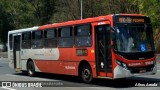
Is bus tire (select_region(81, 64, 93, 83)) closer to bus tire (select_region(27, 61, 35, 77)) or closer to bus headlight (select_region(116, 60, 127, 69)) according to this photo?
bus headlight (select_region(116, 60, 127, 69))

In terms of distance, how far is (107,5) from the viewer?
50.3 m

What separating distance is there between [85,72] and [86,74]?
0.33 feet

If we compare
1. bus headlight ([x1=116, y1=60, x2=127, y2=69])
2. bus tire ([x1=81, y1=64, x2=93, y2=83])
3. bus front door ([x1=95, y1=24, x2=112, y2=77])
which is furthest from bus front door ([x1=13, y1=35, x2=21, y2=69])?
bus headlight ([x1=116, y1=60, x2=127, y2=69])

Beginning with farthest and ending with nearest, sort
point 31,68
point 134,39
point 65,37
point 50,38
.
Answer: point 31,68 → point 50,38 → point 65,37 → point 134,39

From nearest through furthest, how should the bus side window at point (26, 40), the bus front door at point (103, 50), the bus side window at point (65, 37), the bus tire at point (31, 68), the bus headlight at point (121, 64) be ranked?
the bus headlight at point (121, 64) → the bus front door at point (103, 50) → the bus side window at point (65, 37) → the bus tire at point (31, 68) → the bus side window at point (26, 40)

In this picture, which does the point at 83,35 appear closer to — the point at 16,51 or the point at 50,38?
the point at 50,38

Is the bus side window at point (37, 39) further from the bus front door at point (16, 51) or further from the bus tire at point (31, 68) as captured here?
the bus front door at point (16, 51)

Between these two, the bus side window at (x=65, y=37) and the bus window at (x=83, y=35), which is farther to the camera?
the bus side window at (x=65, y=37)

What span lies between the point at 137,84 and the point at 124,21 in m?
2.61

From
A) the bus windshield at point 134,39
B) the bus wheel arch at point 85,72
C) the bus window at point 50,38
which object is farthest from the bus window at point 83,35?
the bus window at point 50,38

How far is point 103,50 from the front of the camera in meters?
15.0

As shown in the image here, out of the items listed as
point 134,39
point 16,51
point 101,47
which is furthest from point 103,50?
point 16,51

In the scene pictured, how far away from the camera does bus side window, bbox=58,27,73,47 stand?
56.6ft

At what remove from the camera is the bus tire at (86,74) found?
51.8 ft
